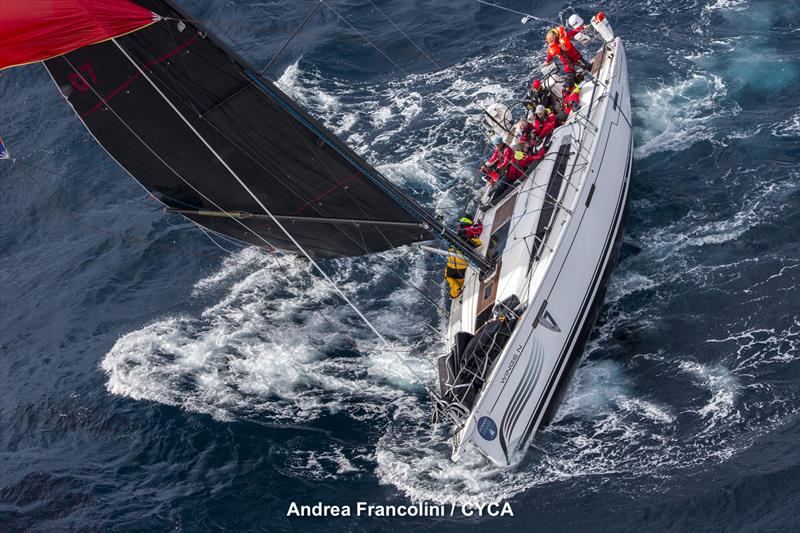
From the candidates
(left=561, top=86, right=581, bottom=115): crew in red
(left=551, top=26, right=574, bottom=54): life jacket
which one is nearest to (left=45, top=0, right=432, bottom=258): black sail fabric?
(left=561, top=86, right=581, bottom=115): crew in red

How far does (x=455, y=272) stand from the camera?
16.8 metres

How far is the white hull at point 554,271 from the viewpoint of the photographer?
1416cm

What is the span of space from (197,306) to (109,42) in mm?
Answer: 7745

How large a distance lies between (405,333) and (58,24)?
30.0 ft

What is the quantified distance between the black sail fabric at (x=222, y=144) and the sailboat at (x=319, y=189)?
0.02 m

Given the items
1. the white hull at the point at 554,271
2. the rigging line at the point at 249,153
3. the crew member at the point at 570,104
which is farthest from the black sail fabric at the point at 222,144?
the crew member at the point at 570,104

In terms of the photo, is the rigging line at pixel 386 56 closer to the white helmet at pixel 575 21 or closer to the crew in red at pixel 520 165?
the white helmet at pixel 575 21

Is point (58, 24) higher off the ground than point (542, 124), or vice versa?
point (58, 24)

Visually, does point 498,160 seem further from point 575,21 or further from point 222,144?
point 222,144

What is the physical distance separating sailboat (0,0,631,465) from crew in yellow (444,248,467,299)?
0.79 ft

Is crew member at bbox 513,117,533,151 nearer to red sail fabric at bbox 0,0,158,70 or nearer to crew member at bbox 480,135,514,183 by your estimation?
crew member at bbox 480,135,514,183

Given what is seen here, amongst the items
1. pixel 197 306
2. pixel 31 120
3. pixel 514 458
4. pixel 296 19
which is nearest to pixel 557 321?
pixel 514 458

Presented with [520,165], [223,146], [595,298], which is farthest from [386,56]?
[595,298]

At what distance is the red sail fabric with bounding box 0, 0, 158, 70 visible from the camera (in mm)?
11766
